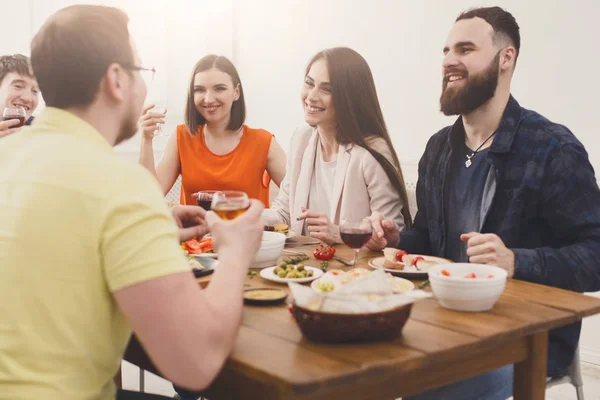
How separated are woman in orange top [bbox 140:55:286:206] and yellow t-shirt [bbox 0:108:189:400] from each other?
2276 mm

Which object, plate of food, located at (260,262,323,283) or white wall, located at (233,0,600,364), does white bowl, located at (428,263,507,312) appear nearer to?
plate of food, located at (260,262,323,283)

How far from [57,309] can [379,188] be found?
1.77m

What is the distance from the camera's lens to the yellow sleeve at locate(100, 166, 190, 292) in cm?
100

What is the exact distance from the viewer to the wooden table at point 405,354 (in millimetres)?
1061

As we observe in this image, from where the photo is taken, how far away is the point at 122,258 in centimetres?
100

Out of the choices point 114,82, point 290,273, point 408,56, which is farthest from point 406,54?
point 114,82

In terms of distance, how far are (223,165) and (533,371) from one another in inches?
88.2

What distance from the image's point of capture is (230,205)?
1.39 m

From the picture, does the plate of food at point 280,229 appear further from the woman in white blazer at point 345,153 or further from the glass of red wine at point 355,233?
the glass of red wine at point 355,233

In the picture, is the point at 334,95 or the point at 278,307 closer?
the point at 278,307

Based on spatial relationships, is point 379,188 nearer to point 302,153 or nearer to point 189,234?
point 302,153

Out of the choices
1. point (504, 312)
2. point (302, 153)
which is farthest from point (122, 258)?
point (302, 153)

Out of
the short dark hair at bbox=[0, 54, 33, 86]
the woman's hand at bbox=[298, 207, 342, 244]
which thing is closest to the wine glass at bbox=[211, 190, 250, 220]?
the woman's hand at bbox=[298, 207, 342, 244]

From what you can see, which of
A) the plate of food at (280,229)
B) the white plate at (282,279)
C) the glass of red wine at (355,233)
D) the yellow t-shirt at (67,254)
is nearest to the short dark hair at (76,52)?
the yellow t-shirt at (67,254)
